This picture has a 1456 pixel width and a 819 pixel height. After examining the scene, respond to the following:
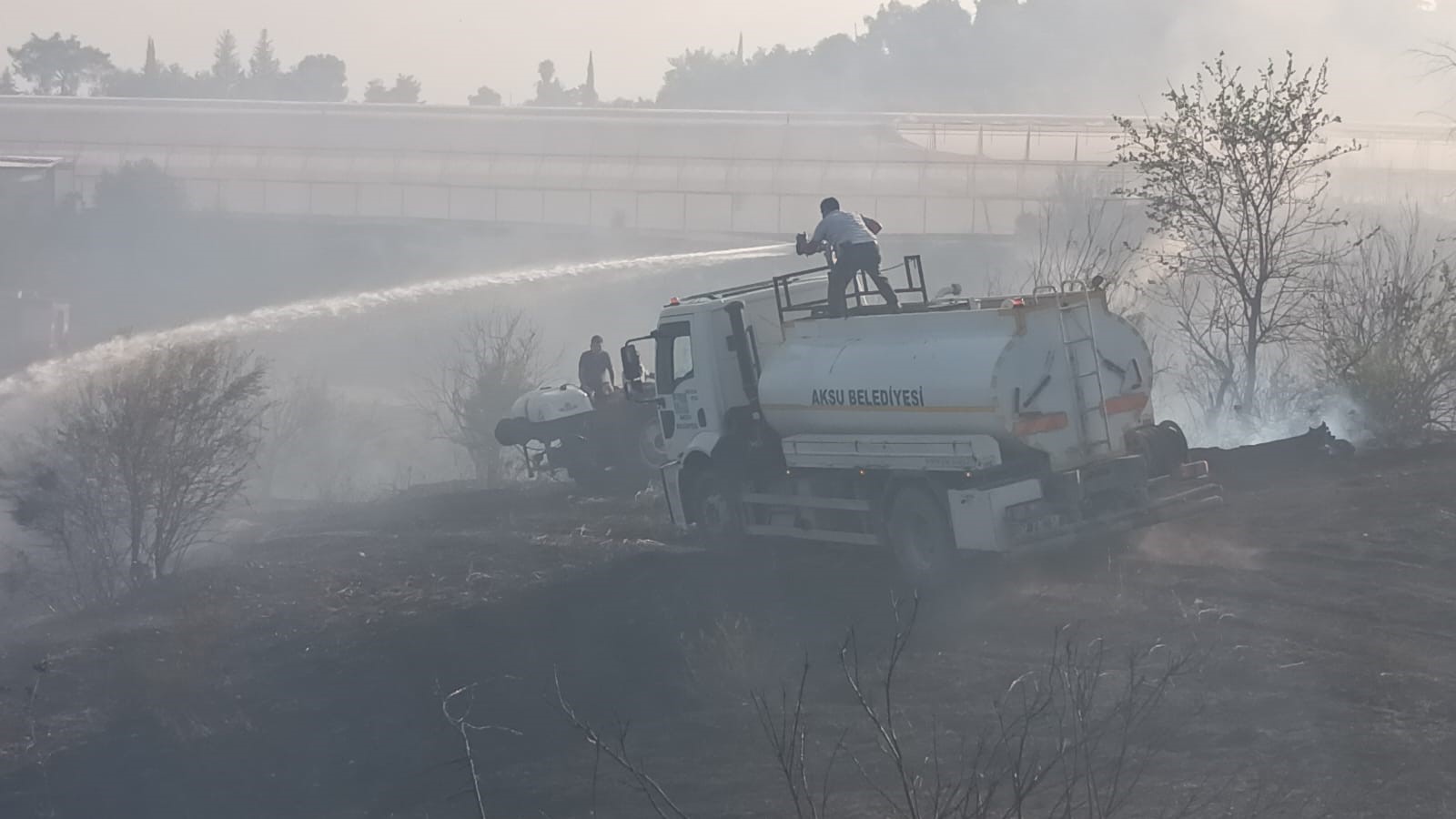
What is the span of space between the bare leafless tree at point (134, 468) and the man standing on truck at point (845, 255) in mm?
11219

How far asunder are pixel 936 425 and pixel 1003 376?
904 millimetres

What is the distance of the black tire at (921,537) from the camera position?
48.1 feet

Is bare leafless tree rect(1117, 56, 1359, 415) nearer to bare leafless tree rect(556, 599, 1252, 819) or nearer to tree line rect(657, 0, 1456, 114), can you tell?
bare leafless tree rect(556, 599, 1252, 819)

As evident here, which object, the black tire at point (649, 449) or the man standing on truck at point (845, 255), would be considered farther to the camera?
the black tire at point (649, 449)

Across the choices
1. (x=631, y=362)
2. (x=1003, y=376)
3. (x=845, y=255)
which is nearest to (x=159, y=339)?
(x=631, y=362)

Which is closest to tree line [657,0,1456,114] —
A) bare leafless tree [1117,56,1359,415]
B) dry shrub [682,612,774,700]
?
bare leafless tree [1117,56,1359,415]

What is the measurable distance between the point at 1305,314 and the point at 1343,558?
9.85m

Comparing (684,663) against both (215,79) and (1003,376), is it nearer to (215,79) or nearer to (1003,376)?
(1003,376)

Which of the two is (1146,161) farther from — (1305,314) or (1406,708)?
(1406,708)

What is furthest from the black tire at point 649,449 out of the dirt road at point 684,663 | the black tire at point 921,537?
the black tire at point 921,537

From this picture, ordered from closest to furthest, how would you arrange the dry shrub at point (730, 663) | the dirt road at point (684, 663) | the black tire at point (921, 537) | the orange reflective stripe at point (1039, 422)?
the dirt road at point (684, 663), the dry shrub at point (730, 663), the orange reflective stripe at point (1039, 422), the black tire at point (921, 537)

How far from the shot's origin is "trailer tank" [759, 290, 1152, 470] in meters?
13.9

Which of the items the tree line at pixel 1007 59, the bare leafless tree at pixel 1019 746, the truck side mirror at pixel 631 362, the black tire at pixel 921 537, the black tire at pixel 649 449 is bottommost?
the bare leafless tree at pixel 1019 746

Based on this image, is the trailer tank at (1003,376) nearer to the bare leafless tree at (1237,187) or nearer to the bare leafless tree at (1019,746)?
the bare leafless tree at (1019,746)
